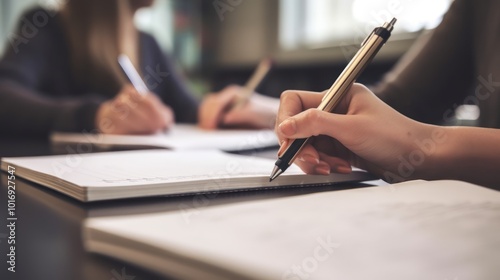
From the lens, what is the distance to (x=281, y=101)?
48 cm

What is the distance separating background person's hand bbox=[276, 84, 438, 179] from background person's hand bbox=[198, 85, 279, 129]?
547 millimetres

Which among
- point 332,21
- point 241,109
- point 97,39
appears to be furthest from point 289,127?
point 332,21

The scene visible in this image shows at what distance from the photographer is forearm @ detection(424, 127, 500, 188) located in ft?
1.33

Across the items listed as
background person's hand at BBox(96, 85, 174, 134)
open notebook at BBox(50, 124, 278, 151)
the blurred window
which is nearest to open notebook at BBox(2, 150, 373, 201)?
open notebook at BBox(50, 124, 278, 151)

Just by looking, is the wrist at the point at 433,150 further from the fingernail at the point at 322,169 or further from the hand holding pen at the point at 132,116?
the hand holding pen at the point at 132,116

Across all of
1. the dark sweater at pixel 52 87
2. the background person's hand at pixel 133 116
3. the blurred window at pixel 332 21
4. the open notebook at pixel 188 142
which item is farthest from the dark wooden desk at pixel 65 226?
the blurred window at pixel 332 21

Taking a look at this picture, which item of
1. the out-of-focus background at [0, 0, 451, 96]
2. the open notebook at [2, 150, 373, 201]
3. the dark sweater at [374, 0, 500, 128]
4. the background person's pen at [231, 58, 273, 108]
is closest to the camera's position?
the open notebook at [2, 150, 373, 201]

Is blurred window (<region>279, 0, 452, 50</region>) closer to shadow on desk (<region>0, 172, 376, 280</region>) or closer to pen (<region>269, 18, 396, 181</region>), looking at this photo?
pen (<region>269, 18, 396, 181</region>)

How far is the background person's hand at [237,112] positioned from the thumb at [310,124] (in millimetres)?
574

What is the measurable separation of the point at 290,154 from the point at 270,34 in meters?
2.11

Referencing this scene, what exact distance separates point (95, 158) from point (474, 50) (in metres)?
0.67

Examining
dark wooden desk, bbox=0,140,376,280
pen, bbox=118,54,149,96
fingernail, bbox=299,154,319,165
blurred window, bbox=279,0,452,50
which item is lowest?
dark wooden desk, bbox=0,140,376,280

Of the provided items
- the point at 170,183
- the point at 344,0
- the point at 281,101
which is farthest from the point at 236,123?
the point at 344,0

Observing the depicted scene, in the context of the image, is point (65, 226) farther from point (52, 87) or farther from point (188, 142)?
point (52, 87)
